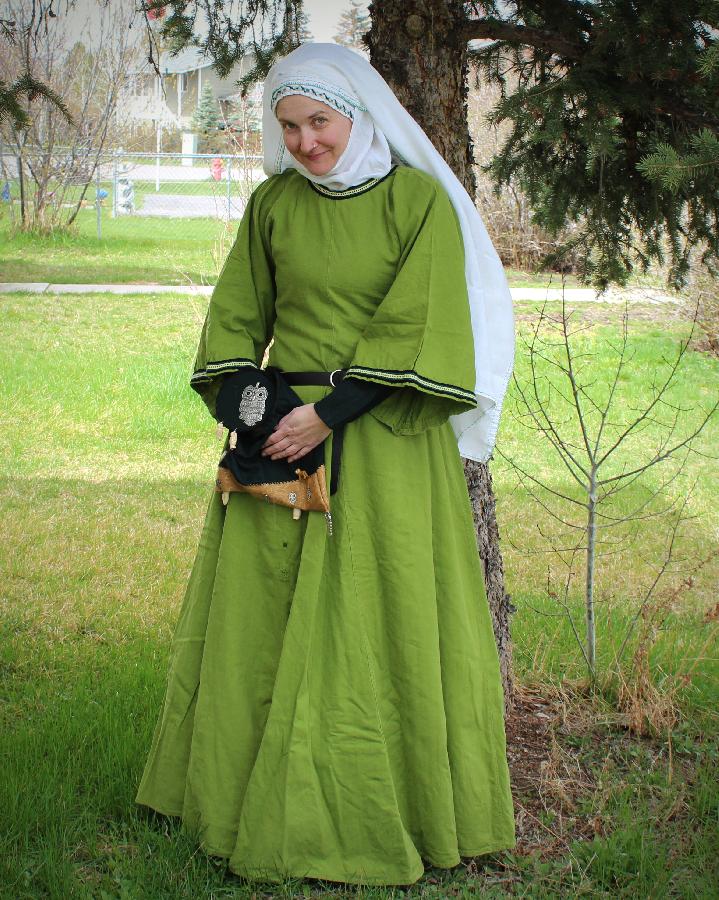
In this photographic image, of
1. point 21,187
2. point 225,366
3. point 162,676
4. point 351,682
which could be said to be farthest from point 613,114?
point 21,187

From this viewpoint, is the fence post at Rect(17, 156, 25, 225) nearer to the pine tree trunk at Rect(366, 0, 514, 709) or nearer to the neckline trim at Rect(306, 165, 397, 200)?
the pine tree trunk at Rect(366, 0, 514, 709)

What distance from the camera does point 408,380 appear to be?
2.34 meters

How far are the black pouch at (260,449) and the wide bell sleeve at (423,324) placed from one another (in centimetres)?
20

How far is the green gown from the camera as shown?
7.96ft

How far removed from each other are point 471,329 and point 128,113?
17.6m

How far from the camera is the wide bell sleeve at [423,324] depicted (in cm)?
236

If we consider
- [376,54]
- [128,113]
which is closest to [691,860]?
[376,54]

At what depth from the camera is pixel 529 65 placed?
11.5ft

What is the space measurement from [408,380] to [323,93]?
0.69 metres

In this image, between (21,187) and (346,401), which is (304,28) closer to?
(346,401)

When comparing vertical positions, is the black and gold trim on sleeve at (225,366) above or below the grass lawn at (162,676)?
above

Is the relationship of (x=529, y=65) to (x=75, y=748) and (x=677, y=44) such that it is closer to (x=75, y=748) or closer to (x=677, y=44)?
(x=677, y=44)

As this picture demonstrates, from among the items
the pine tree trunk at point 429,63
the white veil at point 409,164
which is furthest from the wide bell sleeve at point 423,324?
the pine tree trunk at point 429,63

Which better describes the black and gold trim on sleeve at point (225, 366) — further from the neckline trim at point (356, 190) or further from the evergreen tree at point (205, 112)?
the evergreen tree at point (205, 112)
